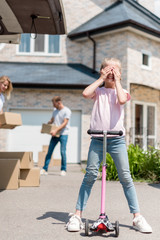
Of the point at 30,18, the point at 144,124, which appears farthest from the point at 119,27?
the point at 30,18

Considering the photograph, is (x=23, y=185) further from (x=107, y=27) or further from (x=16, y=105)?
(x=107, y=27)

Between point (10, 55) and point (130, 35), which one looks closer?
point (130, 35)

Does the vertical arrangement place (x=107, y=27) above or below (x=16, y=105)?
above

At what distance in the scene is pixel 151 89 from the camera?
48.5 ft

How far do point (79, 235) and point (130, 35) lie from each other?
37.6 feet

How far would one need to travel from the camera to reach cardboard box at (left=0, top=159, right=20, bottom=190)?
6.21 m

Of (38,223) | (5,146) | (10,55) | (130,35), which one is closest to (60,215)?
(38,223)

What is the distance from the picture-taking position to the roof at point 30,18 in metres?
5.01

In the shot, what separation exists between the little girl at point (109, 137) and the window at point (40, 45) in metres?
12.3

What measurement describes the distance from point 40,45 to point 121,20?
4.27 m

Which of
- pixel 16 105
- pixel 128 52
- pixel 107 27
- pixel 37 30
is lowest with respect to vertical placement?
pixel 16 105

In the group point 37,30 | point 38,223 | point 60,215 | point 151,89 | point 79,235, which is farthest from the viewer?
point 151,89

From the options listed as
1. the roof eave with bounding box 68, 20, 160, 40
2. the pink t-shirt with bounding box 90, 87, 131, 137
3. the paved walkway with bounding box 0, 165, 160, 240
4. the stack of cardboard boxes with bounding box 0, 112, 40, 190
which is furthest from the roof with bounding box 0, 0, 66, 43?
the roof eave with bounding box 68, 20, 160, 40

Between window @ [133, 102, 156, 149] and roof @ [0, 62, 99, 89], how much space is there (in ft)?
8.21
